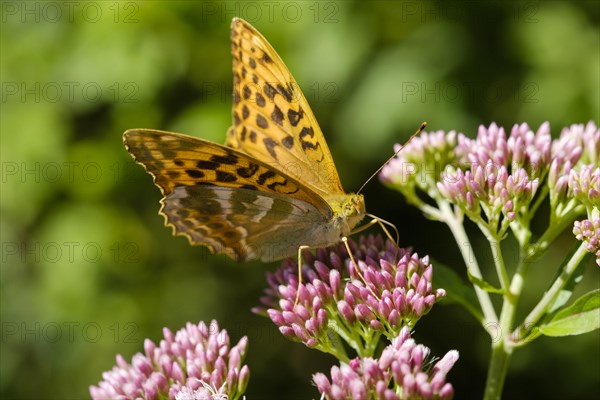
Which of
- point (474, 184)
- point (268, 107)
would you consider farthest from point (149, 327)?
point (474, 184)

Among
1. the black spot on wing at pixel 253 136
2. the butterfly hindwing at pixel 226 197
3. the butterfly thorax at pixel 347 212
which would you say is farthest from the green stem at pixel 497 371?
the black spot on wing at pixel 253 136

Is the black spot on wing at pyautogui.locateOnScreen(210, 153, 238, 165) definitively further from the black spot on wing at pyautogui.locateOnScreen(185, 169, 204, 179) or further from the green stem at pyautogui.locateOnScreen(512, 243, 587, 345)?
the green stem at pyautogui.locateOnScreen(512, 243, 587, 345)

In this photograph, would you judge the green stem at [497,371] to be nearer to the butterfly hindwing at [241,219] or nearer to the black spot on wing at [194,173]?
the butterfly hindwing at [241,219]

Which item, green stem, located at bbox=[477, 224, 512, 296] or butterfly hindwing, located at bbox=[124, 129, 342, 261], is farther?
butterfly hindwing, located at bbox=[124, 129, 342, 261]

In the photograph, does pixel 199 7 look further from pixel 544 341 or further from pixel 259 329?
pixel 544 341

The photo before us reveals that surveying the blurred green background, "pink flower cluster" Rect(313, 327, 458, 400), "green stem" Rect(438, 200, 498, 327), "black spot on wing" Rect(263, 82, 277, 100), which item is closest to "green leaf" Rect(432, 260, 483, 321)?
"green stem" Rect(438, 200, 498, 327)

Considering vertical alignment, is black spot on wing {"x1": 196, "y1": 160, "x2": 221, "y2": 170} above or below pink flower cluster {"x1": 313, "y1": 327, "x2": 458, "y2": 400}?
above

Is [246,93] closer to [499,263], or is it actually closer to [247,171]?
[247,171]
